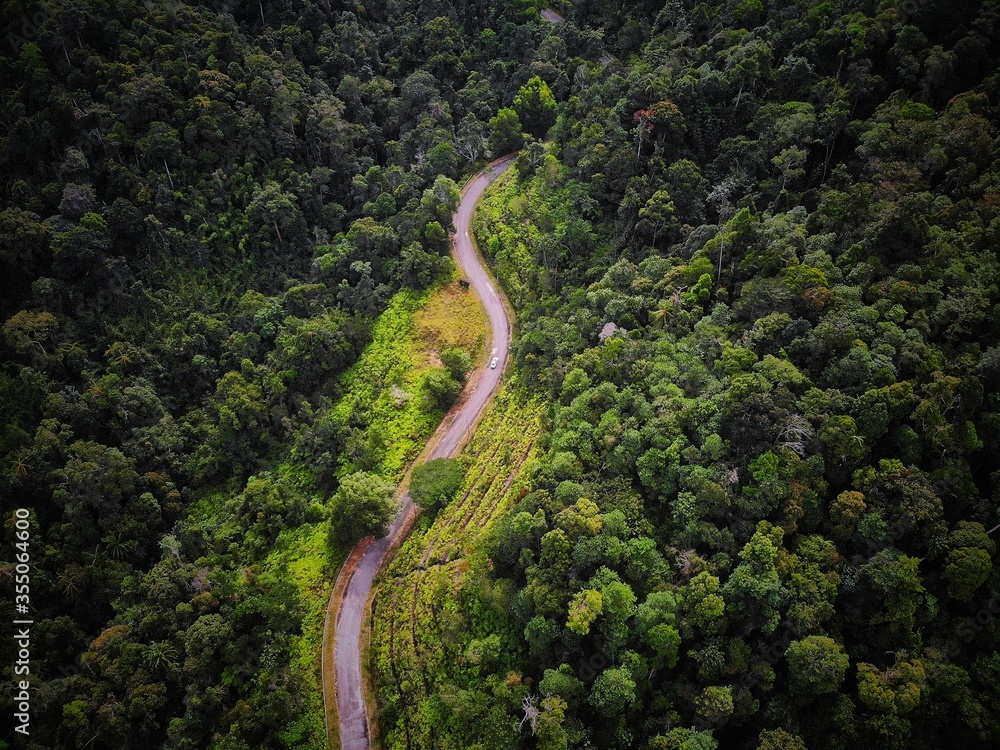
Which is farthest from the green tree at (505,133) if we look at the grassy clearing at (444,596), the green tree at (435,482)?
the green tree at (435,482)

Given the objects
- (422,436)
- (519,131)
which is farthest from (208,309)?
(519,131)

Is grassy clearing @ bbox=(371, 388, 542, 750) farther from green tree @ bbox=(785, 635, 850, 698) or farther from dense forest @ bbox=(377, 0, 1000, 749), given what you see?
green tree @ bbox=(785, 635, 850, 698)

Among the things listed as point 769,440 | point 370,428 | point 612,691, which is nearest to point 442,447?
point 370,428

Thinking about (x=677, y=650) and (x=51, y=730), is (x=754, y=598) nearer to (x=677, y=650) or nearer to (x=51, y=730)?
(x=677, y=650)

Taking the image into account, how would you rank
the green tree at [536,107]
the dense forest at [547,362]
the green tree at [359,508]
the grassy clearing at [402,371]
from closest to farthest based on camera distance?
the dense forest at [547,362] < the green tree at [359,508] < the grassy clearing at [402,371] < the green tree at [536,107]

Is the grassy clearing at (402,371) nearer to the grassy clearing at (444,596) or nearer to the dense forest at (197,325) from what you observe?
the dense forest at (197,325)

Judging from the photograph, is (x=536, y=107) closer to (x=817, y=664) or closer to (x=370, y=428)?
(x=370, y=428)
